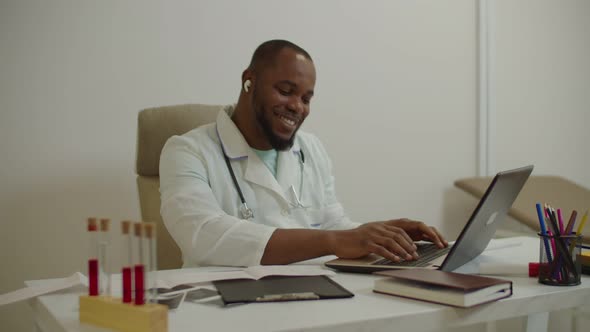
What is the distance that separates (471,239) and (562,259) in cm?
17

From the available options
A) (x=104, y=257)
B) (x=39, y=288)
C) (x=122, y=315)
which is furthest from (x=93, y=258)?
(x=39, y=288)

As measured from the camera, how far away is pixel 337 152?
2822mm

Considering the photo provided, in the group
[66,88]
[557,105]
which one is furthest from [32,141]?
[557,105]

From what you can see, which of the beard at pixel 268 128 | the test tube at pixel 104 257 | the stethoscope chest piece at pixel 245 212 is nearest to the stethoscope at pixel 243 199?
the stethoscope chest piece at pixel 245 212

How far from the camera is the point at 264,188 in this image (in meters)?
1.79

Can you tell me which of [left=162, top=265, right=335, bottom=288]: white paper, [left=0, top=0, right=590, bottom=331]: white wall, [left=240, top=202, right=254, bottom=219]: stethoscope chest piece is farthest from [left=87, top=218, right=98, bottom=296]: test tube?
[left=0, top=0, right=590, bottom=331]: white wall

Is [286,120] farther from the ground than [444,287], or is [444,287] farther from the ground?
[286,120]

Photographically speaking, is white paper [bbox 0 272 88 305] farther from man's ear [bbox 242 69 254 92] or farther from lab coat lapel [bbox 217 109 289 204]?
man's ear [bbox 242 69 254 92]

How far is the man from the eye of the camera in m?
1.41

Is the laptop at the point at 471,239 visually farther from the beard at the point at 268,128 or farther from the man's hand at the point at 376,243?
the beard at the point at 268,128

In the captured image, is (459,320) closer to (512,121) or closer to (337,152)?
(337,152)

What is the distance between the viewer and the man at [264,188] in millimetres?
1411

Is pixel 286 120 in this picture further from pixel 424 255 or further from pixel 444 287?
pixel 444 287

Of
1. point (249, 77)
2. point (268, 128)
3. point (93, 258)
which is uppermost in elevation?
point (249, 77)
